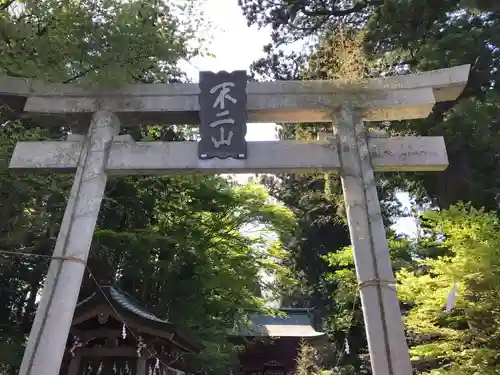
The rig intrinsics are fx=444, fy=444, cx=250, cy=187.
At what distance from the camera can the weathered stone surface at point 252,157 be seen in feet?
16.4

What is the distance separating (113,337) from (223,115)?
406cm

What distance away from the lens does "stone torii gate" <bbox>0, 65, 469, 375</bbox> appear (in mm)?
4527

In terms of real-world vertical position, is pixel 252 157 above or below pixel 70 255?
above

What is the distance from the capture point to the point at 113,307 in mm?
6441

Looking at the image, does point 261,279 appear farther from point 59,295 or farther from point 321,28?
point 59,295

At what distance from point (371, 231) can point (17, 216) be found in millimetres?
Answer: 4850

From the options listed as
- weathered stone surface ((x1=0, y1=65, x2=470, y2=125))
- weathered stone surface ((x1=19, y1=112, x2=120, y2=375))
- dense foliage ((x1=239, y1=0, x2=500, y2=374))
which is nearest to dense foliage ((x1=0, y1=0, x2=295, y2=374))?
weathered stone surface ((x1=0, y1=65, x2=470, y2=125))

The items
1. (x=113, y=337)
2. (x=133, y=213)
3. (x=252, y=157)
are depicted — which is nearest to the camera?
(x=252, y=157)

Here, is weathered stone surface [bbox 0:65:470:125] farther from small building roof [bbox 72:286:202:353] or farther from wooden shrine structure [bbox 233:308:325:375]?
wooden shrine structure [bbox 233:308:325:375]

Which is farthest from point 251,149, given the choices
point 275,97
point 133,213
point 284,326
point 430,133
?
point 284,326

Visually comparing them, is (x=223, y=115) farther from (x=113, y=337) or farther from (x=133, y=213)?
(x=133, y=213)

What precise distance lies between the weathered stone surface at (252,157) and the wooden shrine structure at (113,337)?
235cm

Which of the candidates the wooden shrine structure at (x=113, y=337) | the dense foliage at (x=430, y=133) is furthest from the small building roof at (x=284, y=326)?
the wooden shrine structure at (x=113, y=337)

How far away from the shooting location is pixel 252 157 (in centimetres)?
504
